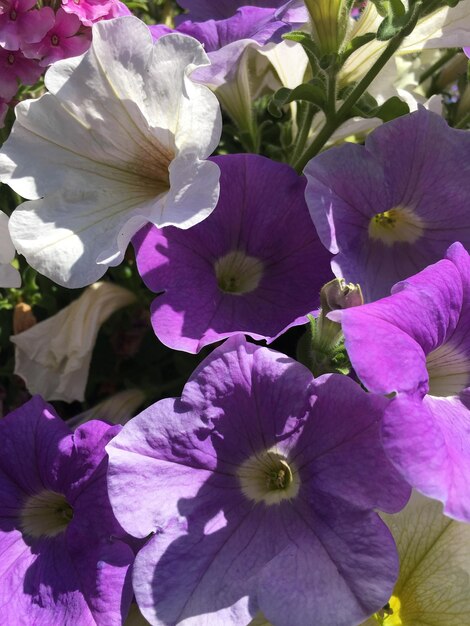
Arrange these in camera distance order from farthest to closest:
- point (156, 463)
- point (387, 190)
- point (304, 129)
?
point (304, 129)
point (387, 190)
point (156, 463)

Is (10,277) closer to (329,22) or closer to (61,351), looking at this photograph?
(61,351)

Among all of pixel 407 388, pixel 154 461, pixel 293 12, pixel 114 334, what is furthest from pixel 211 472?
pixel 293 12

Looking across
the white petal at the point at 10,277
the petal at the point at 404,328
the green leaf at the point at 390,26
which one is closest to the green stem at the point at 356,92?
the green leaf at the point at 390,26

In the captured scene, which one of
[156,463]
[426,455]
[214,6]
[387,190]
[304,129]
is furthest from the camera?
[214,6]

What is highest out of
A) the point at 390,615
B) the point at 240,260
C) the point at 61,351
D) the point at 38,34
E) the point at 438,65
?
the point at 38,34

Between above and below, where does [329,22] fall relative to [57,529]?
above

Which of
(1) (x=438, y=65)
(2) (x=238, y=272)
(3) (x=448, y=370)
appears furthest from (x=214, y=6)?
(3) (x=448, y=370)

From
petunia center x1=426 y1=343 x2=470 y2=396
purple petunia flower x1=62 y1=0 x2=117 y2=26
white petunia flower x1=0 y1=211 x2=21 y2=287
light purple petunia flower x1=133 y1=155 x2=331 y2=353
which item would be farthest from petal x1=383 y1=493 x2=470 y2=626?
purple petunia flower x1=62 y1=0 x2=117 y2=26

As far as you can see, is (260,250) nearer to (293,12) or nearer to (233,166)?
(233,166)
